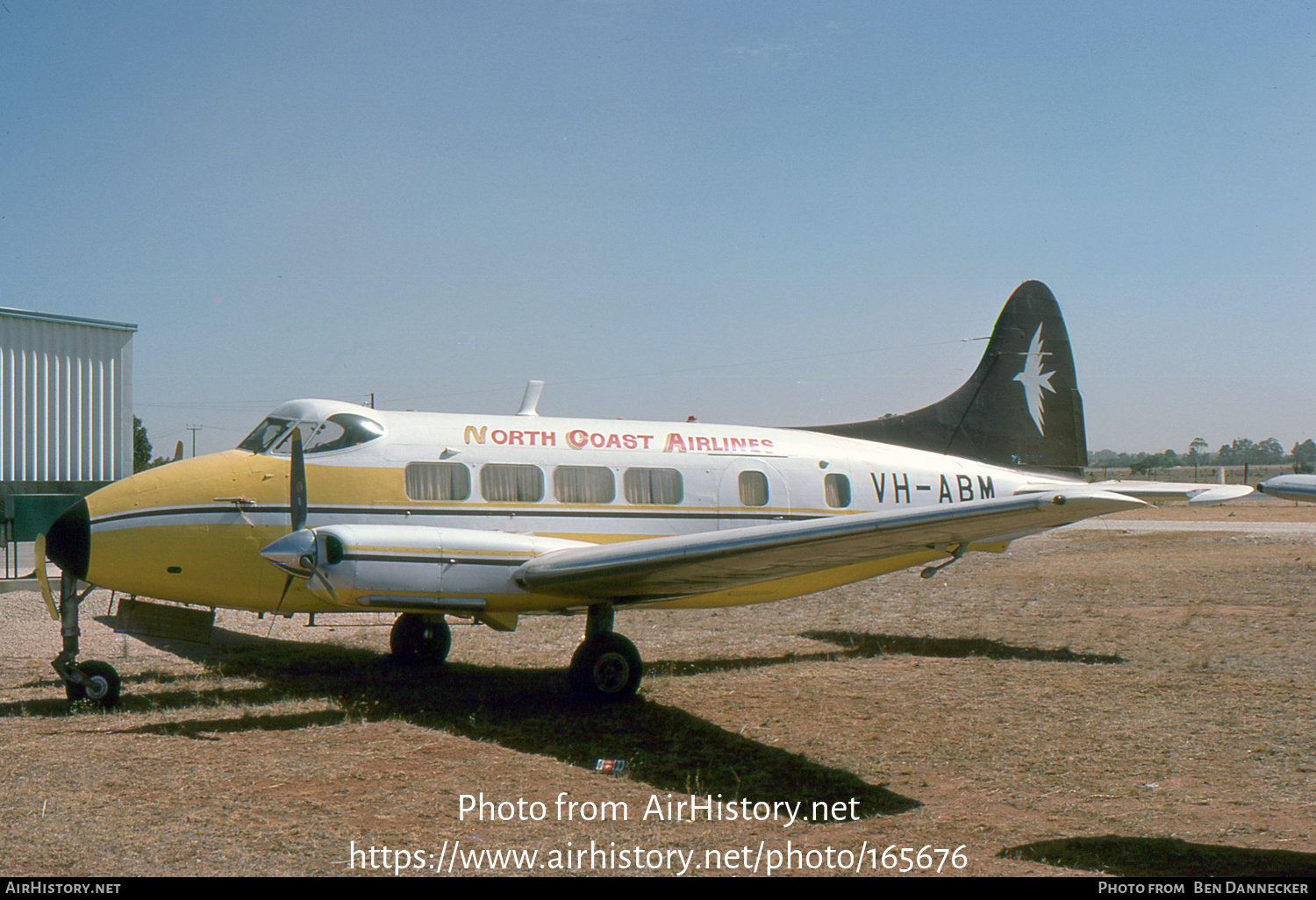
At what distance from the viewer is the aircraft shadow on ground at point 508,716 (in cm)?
730

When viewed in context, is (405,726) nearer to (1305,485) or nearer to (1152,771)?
(1152,771)

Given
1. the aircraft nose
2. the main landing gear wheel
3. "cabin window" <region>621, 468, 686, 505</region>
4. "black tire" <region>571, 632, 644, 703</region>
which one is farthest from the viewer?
the main landing gear wheel

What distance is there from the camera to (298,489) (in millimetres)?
9578

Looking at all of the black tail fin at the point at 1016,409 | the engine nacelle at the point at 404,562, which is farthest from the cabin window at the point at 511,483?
the black tail fin at the point at 1016,409

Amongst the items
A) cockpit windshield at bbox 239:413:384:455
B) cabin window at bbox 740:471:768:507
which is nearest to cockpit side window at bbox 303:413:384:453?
cockpit windshield at bbox 239:413:384:455

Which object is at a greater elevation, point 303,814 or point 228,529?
point 228,529

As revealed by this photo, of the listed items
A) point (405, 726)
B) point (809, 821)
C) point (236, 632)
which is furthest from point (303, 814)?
point (236, 632)

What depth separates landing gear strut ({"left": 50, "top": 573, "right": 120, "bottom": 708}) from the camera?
9305mm

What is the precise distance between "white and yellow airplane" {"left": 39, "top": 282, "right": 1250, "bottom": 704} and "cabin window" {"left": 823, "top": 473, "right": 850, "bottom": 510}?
26 millimetres

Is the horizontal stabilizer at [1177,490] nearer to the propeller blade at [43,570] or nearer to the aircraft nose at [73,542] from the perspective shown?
the aircraft nose at [73,542]

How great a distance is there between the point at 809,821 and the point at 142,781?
494 centimetres

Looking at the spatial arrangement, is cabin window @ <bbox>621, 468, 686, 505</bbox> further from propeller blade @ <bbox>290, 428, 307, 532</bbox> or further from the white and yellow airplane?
propeller blade @ <bbox>290, 428, 307, 532</bbox>

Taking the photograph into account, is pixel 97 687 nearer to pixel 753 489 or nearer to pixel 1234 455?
pixel 753 489

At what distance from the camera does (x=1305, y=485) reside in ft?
16.0
